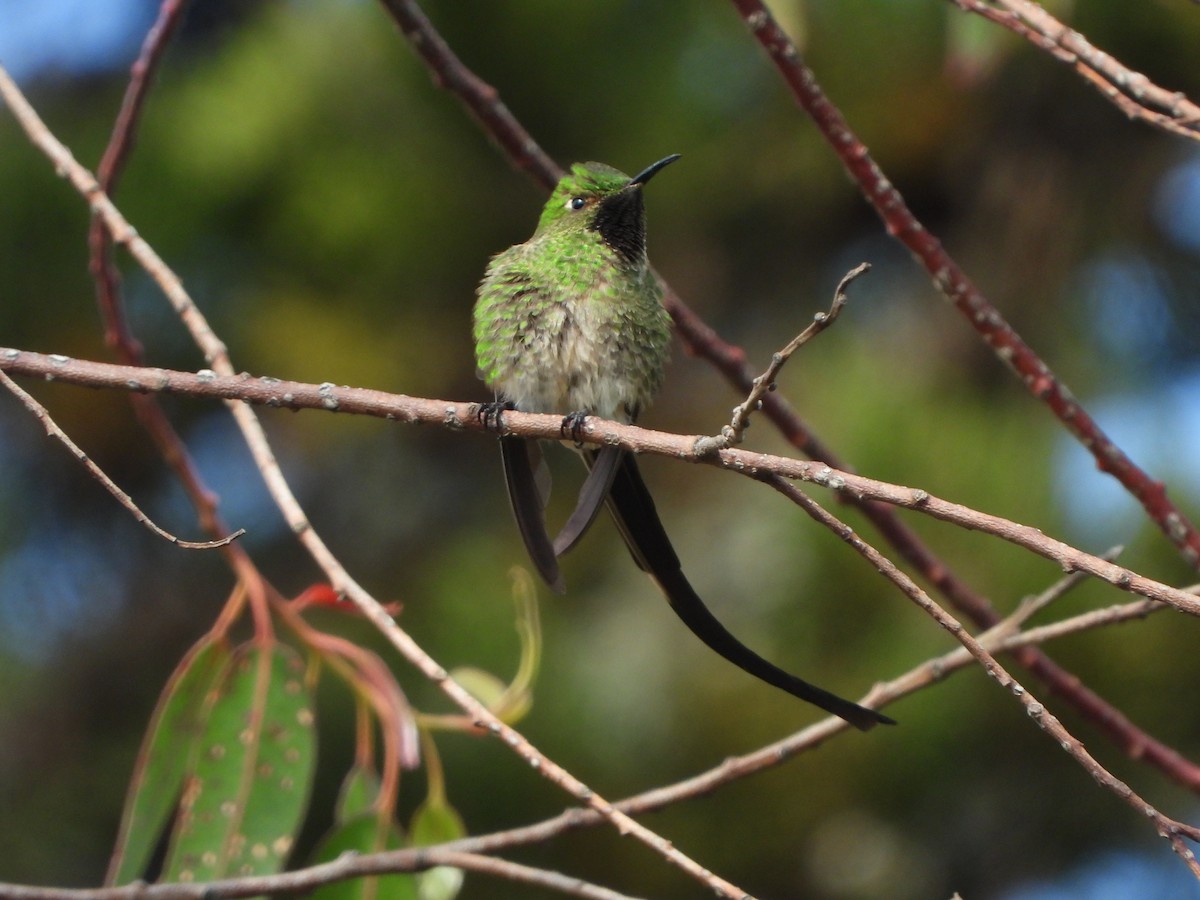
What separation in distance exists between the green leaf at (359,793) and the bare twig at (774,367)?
1122 mm

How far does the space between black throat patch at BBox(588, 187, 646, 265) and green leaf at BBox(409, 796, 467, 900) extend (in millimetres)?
1092

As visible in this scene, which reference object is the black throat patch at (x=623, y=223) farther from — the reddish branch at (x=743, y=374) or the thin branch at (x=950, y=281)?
the thin branch at (x=950, y=281)

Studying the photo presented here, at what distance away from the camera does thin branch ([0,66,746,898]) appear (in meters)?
1.31

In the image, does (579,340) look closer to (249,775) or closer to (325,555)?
(325,555)

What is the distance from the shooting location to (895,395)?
392 cm

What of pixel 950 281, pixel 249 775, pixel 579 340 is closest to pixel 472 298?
pixel 579 340

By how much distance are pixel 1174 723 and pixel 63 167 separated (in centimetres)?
330

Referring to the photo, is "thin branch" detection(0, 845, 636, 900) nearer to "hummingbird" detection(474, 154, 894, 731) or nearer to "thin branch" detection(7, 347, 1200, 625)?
"thin branch" detection(7, 347, 1200, 625)

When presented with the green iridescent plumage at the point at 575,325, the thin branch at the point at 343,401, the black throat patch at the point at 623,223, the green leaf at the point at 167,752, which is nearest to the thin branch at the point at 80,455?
the thin branch at the point at 343,401

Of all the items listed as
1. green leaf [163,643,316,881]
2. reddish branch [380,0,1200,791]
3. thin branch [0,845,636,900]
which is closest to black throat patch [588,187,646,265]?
reddish branch [380,0,1200,791]

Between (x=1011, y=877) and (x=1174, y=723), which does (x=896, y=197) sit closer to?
(x=1174, y=723)

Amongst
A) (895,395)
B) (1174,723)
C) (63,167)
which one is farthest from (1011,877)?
(63,167)

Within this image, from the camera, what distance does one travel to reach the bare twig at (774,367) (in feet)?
3.53

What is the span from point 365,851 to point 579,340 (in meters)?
0.93
